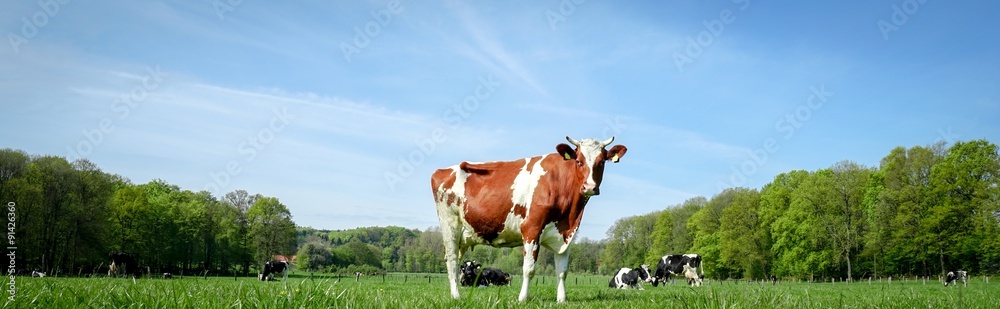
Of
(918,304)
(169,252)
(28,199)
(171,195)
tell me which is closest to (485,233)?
(918,304)

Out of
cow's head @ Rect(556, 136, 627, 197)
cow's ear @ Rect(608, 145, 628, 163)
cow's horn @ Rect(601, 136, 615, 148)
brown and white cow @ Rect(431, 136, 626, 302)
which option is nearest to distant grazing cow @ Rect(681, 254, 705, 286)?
cow's ear @ Rect(608, 145, 628, 163)

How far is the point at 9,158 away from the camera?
152ft

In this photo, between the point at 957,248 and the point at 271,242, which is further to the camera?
the point at 271,242

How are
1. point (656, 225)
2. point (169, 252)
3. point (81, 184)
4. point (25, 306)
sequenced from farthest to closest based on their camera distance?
point (656, 225) → point (169, 252) → point (81, 184) → point (25, 306)

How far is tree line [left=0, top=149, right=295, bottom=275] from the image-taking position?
4422cm

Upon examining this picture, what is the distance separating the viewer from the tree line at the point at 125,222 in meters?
44.2

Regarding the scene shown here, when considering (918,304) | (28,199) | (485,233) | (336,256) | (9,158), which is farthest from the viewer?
(336,256)

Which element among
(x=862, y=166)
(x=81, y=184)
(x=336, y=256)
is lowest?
(x=336, y=256)

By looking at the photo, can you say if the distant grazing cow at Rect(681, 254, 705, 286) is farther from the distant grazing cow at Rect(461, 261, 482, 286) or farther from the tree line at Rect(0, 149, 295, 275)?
the tree line at Rect(0, 149, 295, 275)

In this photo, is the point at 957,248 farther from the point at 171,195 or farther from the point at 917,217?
the point at 171,195

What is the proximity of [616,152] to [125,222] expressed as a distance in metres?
63.5

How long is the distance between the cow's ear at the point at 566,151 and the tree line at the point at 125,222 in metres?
31.9

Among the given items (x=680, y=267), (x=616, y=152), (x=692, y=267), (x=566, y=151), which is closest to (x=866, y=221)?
(x=692, y=267)

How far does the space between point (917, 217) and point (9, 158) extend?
226 ft
